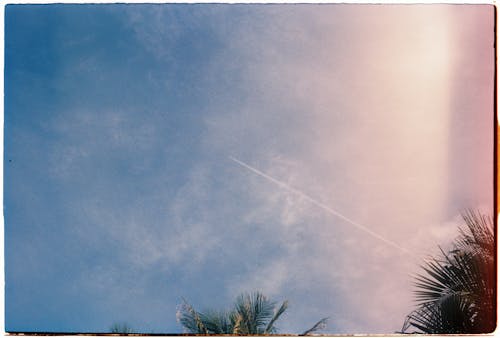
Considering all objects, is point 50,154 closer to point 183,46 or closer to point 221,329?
point 183,46

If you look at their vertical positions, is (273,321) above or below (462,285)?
above

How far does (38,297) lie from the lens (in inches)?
Answer: 275

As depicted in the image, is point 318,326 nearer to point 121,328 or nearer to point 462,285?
point 462,285

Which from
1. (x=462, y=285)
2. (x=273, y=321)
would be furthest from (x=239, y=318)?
(x=462, y=285)

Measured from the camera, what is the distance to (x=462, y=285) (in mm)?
5133

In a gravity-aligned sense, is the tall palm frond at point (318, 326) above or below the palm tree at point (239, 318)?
below

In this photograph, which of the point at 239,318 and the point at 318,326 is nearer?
the point at 239,318

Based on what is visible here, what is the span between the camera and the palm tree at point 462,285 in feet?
16.1

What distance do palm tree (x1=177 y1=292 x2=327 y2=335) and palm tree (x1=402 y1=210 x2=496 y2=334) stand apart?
200cm

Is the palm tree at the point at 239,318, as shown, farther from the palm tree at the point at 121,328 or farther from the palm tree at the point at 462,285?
the palm tree at the point at 462,285

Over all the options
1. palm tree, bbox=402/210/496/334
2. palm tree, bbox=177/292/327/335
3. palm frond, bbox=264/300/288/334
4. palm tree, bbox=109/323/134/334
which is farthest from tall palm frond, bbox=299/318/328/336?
palm tree, bbox=109/323/134/334

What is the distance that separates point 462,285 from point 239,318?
2.84m

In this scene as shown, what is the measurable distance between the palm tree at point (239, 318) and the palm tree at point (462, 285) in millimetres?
1995

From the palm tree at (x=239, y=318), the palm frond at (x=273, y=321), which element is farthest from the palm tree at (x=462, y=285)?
the palm frond at (x=273, y=321)
